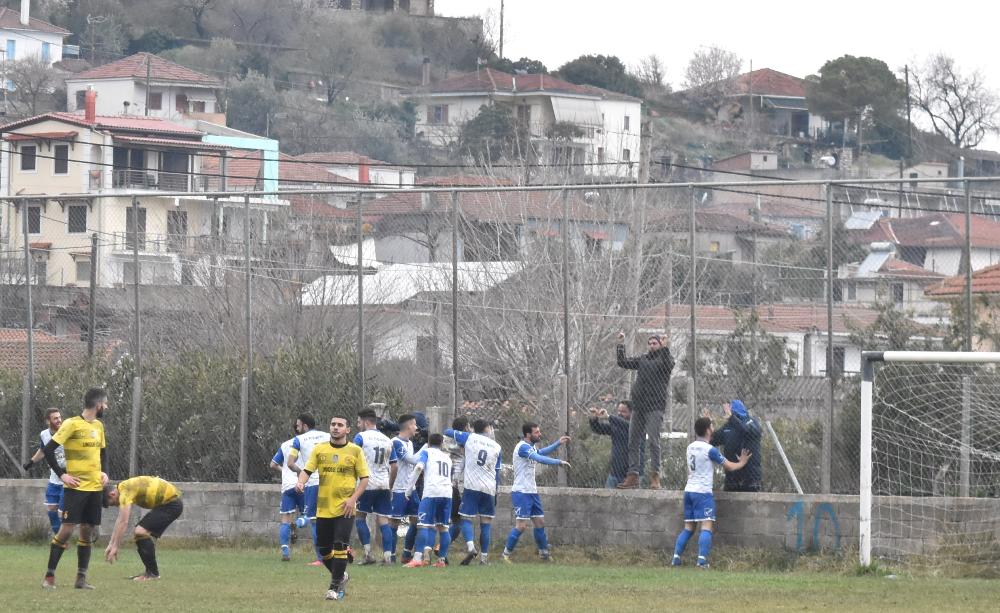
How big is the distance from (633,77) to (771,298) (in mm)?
105411

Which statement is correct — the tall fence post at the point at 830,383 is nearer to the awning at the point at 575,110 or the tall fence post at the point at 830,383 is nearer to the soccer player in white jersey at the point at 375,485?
the soccer player in white jersey at the point at 375,485

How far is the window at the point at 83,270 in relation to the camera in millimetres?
23469

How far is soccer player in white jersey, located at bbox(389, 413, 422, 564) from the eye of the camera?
18.7 m

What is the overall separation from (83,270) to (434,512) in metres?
8.45

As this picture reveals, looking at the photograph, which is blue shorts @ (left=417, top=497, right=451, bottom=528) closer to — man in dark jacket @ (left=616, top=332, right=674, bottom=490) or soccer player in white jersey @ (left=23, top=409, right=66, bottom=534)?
man in dark jacket @ (left=616, top=332, right=674, bottom=490)

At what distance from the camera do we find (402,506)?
19109 millimetres

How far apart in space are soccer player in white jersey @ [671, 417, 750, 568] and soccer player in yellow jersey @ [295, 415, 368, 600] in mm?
5262

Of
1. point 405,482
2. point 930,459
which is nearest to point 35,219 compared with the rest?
point 405,482

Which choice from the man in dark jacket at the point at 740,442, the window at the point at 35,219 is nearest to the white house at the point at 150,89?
the window at the point at 35,219

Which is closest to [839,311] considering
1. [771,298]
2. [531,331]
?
[771,298]

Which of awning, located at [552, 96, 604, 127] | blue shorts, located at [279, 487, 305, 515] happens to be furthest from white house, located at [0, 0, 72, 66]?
blue shorts, located at [279, 487, 305, 515]

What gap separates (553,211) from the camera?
2570 centimetres

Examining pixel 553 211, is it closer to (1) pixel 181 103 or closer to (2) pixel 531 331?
(2) pixel 531 331

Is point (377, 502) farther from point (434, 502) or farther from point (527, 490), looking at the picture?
point (527, 490)
